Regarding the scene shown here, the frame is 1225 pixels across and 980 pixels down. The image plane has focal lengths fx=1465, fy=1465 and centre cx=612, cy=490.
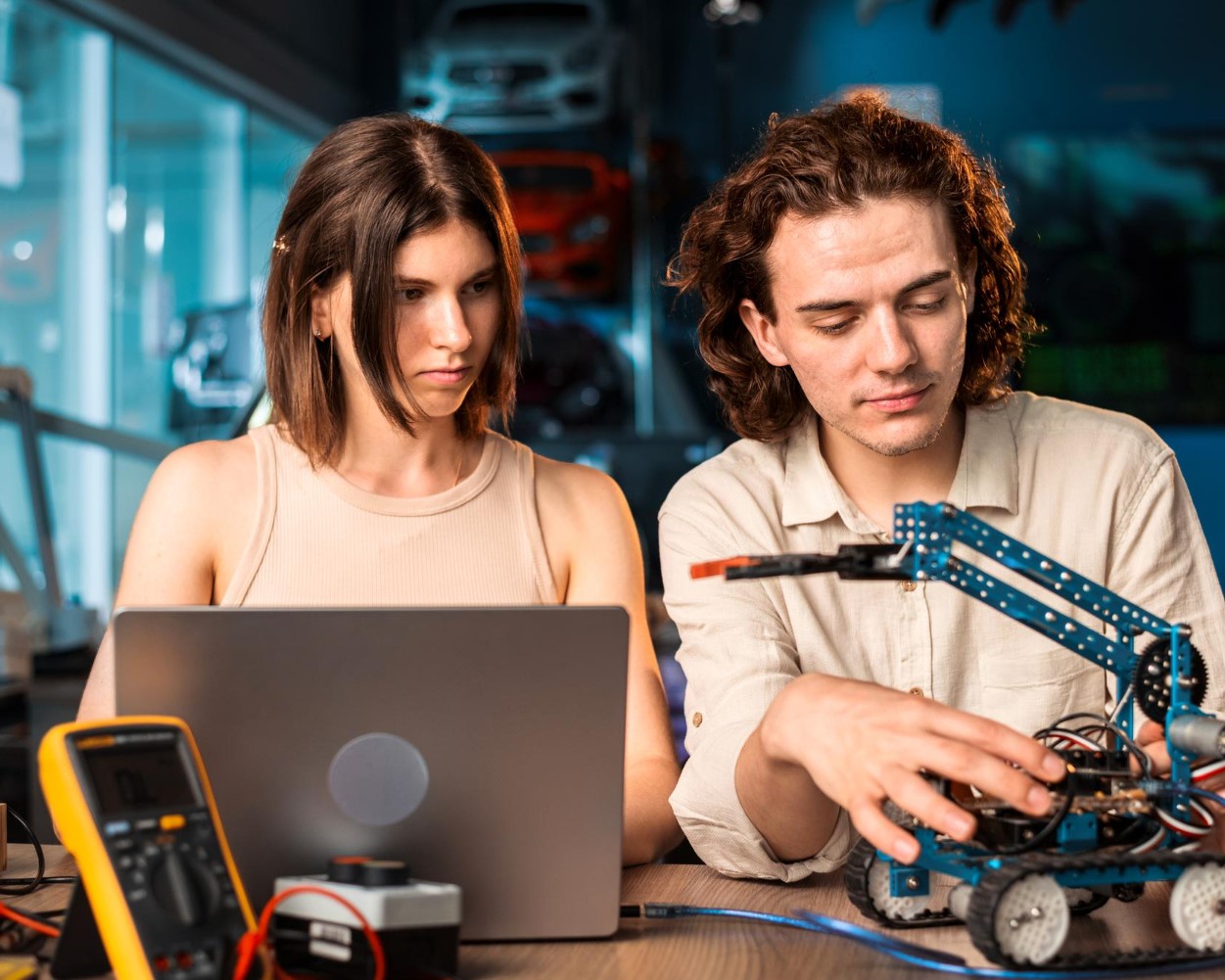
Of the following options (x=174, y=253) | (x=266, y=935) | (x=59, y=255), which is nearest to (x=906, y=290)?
(x=266, y=935)

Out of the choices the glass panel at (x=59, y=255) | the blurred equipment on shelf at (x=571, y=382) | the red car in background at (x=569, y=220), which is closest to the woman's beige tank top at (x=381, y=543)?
the glass panel at (x=59, y=255)

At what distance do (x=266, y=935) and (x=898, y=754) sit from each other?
0.41 metres

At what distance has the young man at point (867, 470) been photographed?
1306 mm

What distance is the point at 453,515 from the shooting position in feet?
5.41

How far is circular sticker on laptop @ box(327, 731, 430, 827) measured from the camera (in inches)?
37.4

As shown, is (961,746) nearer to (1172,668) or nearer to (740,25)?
(1172,668)

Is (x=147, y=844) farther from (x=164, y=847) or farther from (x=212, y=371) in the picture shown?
(x=212, y=371)

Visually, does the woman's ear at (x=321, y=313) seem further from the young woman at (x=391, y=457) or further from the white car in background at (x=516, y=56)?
the white car in background at (x=516, y=56)

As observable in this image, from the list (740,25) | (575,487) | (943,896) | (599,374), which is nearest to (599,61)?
(740,25)

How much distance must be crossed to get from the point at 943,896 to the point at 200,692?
58 centimetres

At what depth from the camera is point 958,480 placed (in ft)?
4.91

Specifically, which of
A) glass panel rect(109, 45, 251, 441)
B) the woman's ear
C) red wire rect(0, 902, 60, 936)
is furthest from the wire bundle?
glass panel rect(109, 45, 251, 441)

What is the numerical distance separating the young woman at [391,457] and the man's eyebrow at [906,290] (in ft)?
1.18

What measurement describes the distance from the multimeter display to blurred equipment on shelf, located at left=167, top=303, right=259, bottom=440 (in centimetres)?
462
